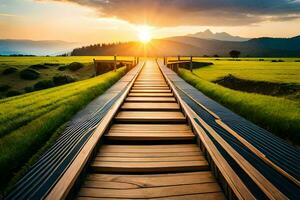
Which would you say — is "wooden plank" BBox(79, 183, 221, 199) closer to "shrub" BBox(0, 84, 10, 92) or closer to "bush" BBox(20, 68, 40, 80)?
"shrub" BBox(0, 84, 10, 92)

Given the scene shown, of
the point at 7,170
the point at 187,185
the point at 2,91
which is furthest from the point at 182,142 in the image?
the point at 2,91

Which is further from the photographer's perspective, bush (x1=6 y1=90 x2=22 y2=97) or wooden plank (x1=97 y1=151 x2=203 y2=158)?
bush (x1=6 y1=90 x2=22 y2=97)

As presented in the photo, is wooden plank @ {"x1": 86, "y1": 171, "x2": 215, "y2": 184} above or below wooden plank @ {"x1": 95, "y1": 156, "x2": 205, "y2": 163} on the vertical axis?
below

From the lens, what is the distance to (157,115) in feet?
22.9

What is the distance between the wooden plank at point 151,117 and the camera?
6.44 metres

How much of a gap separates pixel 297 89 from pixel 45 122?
14.9m

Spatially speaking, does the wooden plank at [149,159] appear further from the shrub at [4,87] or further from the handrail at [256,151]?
the shrub at [4,87]

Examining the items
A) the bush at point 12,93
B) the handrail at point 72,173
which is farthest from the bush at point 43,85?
the handrail at point 72,173

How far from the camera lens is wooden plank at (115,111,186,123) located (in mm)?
6441

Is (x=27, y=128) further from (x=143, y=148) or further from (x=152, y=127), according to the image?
(x=143, y=148)

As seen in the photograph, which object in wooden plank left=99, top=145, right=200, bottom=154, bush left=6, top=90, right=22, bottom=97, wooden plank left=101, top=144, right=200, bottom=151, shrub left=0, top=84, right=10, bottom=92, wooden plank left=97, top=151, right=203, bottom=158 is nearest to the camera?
wooden plank left=97, top=151, right=203, bottom=158

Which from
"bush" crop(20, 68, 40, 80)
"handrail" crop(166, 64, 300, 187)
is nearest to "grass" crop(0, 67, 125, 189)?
"handrail" crop(166, 64, 300, 187)

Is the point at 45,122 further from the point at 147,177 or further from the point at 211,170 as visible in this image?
the point at 211,170

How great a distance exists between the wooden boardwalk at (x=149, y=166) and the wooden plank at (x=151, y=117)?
5cm
